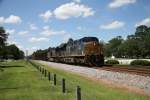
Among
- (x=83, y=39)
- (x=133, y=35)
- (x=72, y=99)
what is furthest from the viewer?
(x=133, y=35)

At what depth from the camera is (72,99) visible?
15.0 meters

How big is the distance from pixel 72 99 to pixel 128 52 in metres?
125

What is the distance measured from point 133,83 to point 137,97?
5396mm

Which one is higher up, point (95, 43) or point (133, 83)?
point (95, 43)

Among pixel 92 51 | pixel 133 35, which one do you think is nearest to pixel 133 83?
pixel 92 51

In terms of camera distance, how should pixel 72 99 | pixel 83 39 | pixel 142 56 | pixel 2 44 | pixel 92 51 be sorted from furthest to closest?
pixel 142 56, pixel 2 44, pixel 83 39, pixel 92 51, pixel 72 99

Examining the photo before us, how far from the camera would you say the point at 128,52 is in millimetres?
137750

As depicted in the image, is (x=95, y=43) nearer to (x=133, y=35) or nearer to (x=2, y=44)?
(x=2, y=44)

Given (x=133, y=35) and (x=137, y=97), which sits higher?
(x=133, y=35)

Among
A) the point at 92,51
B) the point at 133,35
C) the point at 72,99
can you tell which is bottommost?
the point at 72,99

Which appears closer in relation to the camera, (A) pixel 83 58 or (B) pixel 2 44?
(A) pixel 83 58

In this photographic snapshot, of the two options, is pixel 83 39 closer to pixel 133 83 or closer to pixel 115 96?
pixel 133 83

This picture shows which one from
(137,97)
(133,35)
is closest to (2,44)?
(137,97)

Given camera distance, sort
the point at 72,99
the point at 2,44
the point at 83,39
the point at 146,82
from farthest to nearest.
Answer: the point at 2,44 < the point at 83,39 < the point at 146,82 < the point at 72,99
